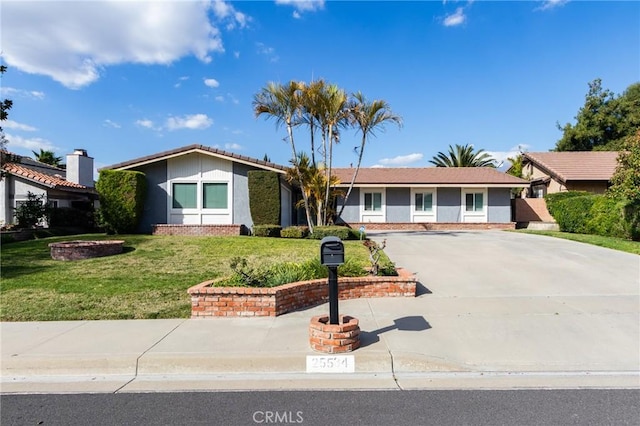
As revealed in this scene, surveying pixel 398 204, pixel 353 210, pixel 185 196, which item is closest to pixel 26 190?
pixel 185 196

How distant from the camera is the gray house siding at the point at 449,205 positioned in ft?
79.2

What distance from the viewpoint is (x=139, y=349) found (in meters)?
4.68

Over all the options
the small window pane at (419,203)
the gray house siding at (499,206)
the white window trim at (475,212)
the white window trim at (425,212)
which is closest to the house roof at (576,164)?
the gray house siding at (499,206)

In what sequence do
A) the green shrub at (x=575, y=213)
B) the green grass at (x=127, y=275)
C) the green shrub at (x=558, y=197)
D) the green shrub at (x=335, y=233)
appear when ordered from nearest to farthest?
the green grass at (x=127, y=275) → the green shrub at (x=335, y=233) → the green shrub at (x=575, y=213) → the green shrub at (x=558, y=197)

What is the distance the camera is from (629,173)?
14.0 meters

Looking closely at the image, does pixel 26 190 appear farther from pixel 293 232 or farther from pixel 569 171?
pixel 569 171

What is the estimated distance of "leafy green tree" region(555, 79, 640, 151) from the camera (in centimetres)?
3462

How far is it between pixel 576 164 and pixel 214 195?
2466 centimetres

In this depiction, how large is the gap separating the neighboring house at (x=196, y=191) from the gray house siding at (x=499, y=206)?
1571 centimetres

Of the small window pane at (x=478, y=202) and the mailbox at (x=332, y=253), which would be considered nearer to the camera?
the mailbox at (x=332, y=253)

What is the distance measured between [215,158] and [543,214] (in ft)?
70.8

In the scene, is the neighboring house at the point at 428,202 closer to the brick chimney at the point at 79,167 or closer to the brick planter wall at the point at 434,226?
the brick planter wall at the point at 434,226

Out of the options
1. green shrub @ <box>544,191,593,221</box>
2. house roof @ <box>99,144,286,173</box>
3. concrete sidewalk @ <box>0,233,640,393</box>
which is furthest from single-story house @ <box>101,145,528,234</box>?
concrete sidewalk @ <box>0,233,640,393</box>

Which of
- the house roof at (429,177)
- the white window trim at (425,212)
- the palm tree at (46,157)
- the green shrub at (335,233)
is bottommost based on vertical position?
the green shrub at (335,233)
